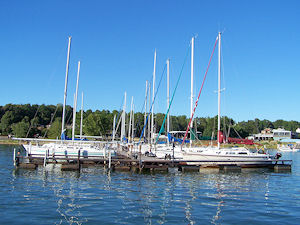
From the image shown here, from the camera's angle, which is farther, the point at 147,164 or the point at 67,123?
the point at 67,123

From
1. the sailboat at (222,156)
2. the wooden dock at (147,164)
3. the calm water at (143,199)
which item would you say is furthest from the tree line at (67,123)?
the calm water at (143,199)

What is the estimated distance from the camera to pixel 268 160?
3634cm

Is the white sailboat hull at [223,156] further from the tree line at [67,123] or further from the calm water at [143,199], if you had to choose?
the tree line at [67,123]

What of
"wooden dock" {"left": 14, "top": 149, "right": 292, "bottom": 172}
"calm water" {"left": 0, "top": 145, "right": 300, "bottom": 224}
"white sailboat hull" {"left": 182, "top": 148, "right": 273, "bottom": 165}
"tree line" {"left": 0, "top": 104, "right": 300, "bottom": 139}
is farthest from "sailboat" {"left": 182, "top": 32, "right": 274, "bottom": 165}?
"tree line" {"left": 0, "top": 104, "right": 300, "bottom": 139}

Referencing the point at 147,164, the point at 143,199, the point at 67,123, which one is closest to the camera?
the point at 143,199

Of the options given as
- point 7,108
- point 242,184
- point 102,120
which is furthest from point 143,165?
point 7,108

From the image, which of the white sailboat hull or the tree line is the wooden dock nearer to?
the white sailboat hull

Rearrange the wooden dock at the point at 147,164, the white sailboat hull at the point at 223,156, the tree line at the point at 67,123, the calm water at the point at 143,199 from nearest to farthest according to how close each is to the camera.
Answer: the calm water at the point at 143,199 < the wooden dock at the point at 147,164 < the white sailboat hull at the point at 223,156 < the tree line at the point at 67,123

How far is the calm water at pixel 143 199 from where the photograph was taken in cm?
1450

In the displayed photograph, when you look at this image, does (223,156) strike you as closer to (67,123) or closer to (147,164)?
(147,164)

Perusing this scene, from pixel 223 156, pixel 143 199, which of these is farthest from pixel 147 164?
pixel 143 199

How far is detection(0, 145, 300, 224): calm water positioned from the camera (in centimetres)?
1450

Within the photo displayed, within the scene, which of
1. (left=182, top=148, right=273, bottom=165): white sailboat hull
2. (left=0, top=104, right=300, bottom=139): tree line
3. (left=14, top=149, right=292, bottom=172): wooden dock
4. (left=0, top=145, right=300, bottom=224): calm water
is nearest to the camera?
(left=0, top=145, right=300, bottom=224): calm water

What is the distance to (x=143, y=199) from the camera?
1856 cm
